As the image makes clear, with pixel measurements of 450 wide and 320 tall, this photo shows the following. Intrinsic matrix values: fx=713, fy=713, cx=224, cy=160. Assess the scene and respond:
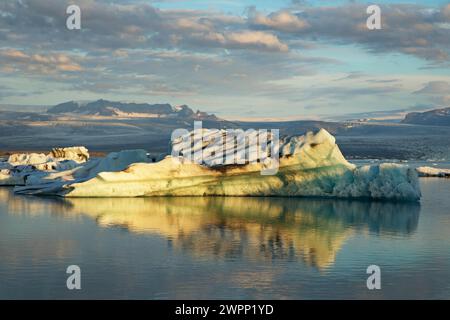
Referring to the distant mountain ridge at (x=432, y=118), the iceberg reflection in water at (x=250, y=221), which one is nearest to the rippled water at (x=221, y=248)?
the iceberg reflection in water at (x=250, y=221)

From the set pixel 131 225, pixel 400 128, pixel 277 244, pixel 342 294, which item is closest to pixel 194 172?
pixel 131 225

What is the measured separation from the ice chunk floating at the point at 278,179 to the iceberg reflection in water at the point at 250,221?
1.88ft

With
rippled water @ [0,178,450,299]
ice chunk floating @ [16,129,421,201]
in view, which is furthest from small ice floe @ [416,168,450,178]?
rippled water @ [0,178,450,299]

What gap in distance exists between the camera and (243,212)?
21.7 meters

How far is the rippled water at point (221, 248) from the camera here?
11545 millimetres

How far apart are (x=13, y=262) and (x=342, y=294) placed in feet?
20.5

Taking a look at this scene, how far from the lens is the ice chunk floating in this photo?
2503 centimetres

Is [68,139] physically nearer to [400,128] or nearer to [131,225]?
[400,128]

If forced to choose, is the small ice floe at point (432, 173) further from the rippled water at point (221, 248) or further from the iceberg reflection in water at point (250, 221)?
the rippled water at point (221, 248)

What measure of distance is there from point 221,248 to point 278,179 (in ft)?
37.0

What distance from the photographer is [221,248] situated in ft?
49.8

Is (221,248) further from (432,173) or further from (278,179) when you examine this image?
(432,173)

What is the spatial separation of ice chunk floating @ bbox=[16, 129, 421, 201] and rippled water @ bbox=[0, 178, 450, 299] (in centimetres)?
102

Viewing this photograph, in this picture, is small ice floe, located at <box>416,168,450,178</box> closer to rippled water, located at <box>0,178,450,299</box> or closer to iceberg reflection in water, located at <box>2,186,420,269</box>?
iceberg reflection in water, located at <box>2,186,420,269</box>
